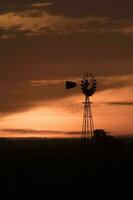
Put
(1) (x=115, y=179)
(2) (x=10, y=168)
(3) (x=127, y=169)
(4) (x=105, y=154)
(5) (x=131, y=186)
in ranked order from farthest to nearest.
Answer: (4) (x=105, y=154) → (2) (x=10, y=168) → (3) (x=127, y=169) → (1) (x=115, y=179) → (5) (x=131, y=186)

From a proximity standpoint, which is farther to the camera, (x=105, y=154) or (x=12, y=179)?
(x=105, y=154)

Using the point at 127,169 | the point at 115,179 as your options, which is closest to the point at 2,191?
the point at 115,179

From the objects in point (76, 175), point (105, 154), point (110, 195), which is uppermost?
point (105, 154)

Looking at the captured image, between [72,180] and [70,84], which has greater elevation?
[70,84]

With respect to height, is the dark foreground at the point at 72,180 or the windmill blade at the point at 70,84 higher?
the windmill blade at the point at 70,84

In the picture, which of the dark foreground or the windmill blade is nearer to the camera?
the dark foreground

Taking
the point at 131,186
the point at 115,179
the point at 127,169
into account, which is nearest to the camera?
the point at 131,186

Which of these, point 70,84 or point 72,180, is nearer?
point 72,180

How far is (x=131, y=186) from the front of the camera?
36.4 meters

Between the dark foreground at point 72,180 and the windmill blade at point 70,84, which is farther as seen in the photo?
the windmill blade at point 70,84

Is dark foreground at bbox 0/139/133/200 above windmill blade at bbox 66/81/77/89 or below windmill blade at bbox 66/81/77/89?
below

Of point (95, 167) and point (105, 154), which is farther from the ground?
point (105, 154)

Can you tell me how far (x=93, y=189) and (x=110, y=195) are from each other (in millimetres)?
2070

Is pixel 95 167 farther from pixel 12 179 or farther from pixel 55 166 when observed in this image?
pixel 12 179
